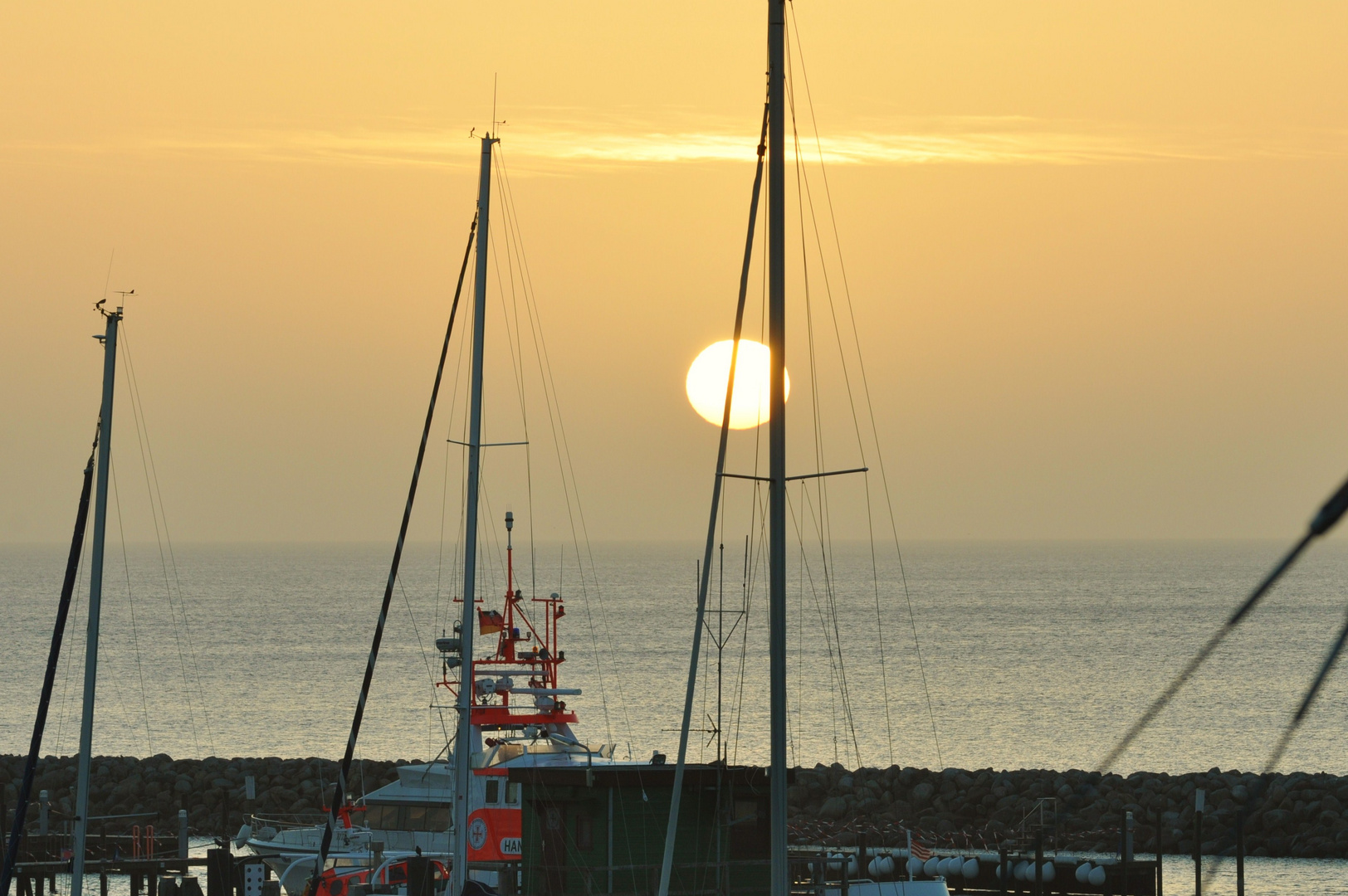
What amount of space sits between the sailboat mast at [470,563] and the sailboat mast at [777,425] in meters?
5.88

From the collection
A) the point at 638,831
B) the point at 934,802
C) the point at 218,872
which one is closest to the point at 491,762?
the point at 218,872

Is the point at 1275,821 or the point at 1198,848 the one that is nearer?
the point at 1198,848

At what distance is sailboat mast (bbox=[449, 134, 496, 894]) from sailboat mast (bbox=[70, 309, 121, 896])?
455 cm

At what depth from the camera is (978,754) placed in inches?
2975

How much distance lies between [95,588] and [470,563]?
4.93 meters

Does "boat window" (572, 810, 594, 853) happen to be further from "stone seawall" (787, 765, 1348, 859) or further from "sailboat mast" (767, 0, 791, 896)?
"stone seawall" (787, 765, 1348, 859)

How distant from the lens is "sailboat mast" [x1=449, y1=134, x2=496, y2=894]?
20047mm

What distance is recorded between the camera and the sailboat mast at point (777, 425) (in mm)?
13938

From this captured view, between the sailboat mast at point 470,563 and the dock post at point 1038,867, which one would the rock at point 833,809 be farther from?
the sailboat mast at point 470,563

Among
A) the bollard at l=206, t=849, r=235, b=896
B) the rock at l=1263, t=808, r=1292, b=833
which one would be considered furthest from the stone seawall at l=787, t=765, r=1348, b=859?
the bollard at l=206, t=849, r=235, b=896

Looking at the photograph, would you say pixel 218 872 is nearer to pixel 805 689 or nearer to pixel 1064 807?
pixel 1064 807

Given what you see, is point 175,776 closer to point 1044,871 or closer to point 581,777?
point 1044,871

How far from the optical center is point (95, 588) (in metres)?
20.9

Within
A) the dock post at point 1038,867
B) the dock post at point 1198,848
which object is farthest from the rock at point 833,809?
the dock post at point 1038,867
